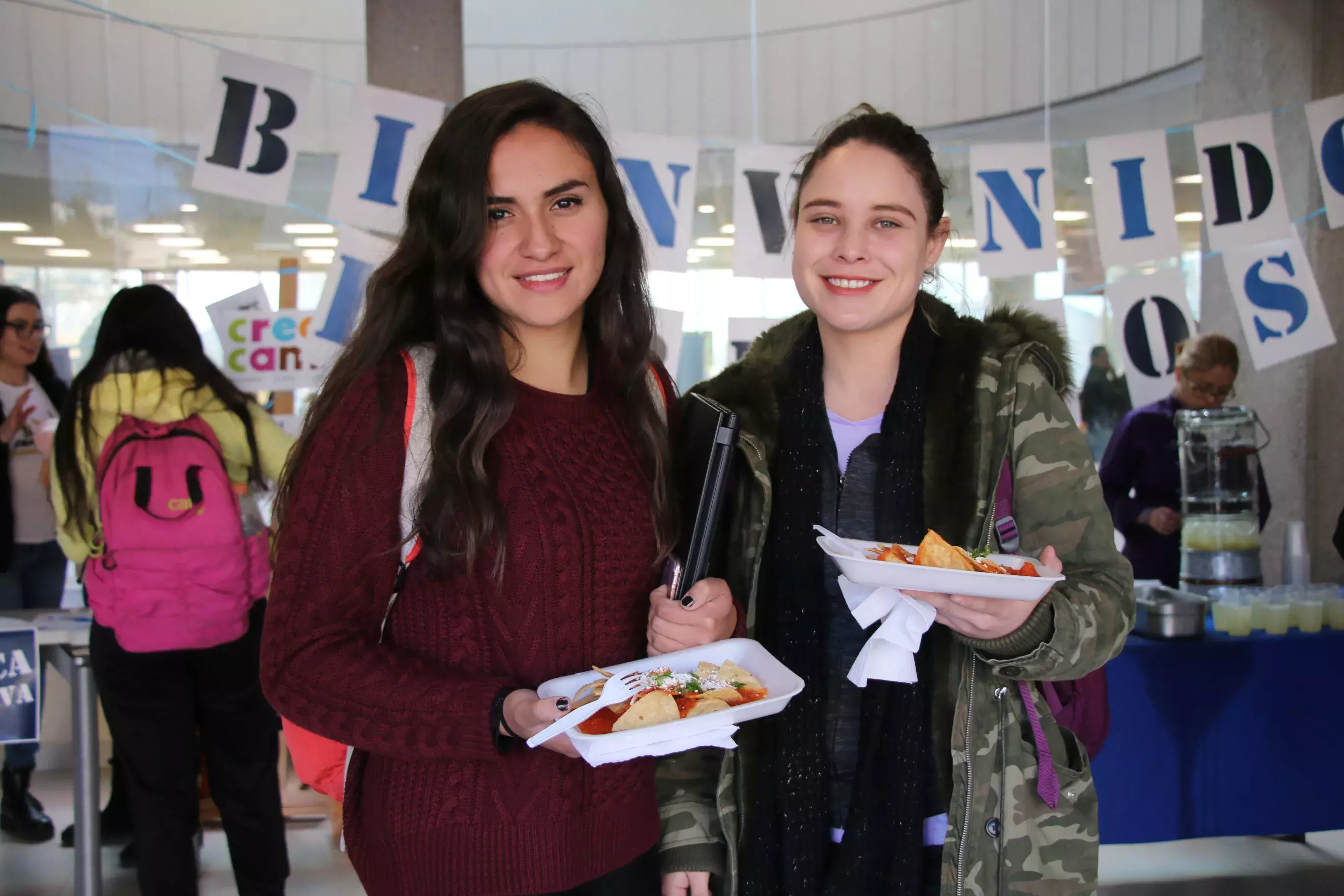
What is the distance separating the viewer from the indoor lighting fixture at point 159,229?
485 centimetres

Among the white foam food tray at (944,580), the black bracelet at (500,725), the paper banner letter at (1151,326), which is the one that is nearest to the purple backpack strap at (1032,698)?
the white foam food tray at (944,580)

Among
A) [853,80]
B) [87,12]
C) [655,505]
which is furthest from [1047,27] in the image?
[655,505]

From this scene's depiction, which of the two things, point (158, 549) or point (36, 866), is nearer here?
point (158, 549)

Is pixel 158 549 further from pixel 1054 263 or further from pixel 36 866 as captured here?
pixel 1054 263

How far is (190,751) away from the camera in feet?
9.45

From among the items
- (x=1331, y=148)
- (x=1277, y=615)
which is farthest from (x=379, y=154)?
(x=1331, y=148)

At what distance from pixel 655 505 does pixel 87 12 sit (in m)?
4.80

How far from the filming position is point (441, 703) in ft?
3.95

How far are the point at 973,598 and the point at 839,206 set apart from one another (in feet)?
2.12

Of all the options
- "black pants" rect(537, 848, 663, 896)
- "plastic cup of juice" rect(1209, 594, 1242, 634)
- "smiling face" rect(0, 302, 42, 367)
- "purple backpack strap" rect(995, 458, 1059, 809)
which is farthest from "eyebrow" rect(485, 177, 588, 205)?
"smiling face" rect(0, 302, 42, 367)

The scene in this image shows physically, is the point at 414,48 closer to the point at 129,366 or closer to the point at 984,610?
the point at 129,366

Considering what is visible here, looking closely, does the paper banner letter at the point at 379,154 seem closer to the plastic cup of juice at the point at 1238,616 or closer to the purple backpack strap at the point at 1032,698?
the purple backpack strap at the point at 1032,698

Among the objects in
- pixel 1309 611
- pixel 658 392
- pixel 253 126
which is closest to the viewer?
pixel 658 392

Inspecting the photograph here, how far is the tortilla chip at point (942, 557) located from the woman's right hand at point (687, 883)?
0.60m
